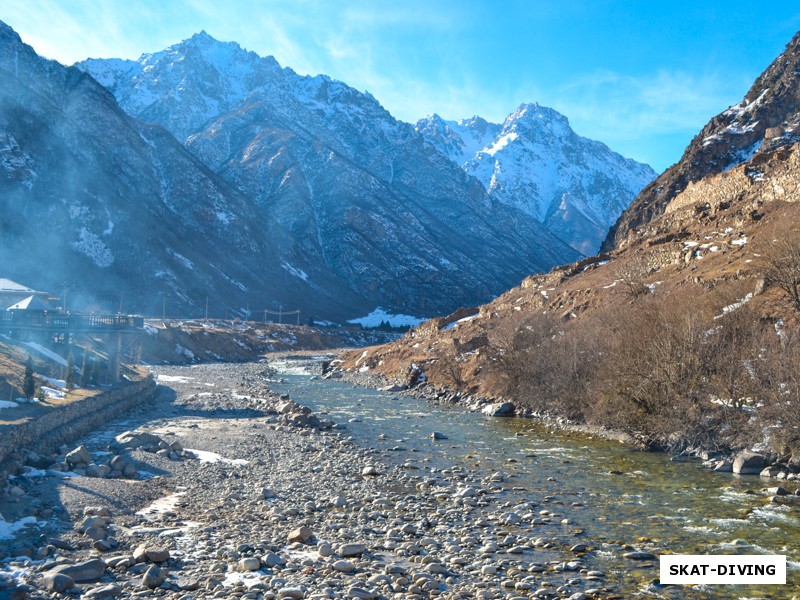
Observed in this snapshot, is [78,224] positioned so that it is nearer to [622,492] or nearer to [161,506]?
[161,506]

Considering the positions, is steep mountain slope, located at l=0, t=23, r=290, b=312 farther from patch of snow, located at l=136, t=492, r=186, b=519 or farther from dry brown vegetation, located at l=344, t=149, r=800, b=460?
patch of snow, located at l=136, t=492, r=186, b=519

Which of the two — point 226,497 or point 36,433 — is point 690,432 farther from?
point 36,433

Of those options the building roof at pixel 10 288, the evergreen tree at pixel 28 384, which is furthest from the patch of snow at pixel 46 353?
the building roof at pixel 10 288

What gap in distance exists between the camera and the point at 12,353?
133 feet

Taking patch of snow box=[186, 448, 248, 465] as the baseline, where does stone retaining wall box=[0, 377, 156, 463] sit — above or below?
above

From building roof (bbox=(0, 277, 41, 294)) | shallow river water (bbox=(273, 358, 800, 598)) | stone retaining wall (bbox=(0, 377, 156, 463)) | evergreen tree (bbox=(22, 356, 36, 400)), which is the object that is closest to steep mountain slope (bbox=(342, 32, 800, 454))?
shallow river water (bbox=(273, 358, 800, 598))

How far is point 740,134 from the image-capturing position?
11044cm

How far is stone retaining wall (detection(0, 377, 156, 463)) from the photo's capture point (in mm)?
23656

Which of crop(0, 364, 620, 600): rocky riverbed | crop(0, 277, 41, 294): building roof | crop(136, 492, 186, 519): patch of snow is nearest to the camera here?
crop(0, 364, 620, 600): rocky riverbed

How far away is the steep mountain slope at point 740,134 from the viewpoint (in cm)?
10538

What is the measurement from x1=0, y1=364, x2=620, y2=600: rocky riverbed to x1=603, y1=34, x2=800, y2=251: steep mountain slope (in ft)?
293

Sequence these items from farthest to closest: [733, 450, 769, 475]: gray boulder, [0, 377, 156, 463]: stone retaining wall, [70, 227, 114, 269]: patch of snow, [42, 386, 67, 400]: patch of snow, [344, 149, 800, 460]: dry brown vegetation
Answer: [70, 227, 114, 269]: patch of snow < [42, 386, 67, 400]: patch of snow < [344, 149, 800, 460]: dry brown vegetation < [733, 450, 769, 475]: gray boulder < [0, 377, 156, 463]: stone retaining wall

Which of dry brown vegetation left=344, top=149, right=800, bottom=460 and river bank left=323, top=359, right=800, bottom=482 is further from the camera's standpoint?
dry brown vegetation left=344, top=149, right=800, bottom=460

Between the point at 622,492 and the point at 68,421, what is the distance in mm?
26849
